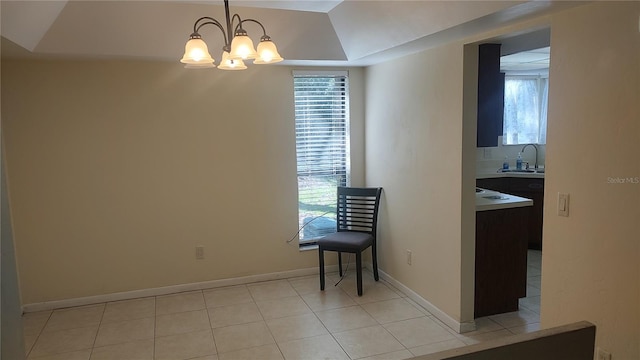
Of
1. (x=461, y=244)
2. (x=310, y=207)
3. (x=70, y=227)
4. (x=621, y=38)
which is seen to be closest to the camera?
(x=621, y=38)

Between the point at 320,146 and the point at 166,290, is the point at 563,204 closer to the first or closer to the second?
the point at 320,146

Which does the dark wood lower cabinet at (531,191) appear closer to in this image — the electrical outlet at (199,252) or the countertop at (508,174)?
the countertop at (508,174)

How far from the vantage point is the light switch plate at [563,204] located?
2396mm

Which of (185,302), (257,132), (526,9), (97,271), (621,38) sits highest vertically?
(526,9)

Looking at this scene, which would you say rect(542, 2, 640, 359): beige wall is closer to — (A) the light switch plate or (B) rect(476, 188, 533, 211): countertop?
(A) the light switch plate

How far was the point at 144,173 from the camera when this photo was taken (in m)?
4.06

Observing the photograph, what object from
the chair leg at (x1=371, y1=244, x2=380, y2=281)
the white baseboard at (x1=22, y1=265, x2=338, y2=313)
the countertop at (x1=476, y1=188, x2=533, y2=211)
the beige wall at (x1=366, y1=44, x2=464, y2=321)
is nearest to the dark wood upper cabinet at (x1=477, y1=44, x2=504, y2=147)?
the beige wall at (x1=366, y1=44, x2=464, y2=321)

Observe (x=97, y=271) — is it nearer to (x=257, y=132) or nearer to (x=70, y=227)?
(x=70, y=227)

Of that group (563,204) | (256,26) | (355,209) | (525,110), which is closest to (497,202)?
(563,204)

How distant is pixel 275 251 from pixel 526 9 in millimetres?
3158

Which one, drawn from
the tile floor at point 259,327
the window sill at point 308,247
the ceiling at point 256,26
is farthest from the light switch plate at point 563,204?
the window sill at point 308,247

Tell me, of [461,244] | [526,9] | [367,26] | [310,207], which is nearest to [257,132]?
[310,207]

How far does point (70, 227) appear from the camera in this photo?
12.9 feet

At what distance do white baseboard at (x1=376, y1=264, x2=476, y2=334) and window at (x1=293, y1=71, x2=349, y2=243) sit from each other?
3.07ft
